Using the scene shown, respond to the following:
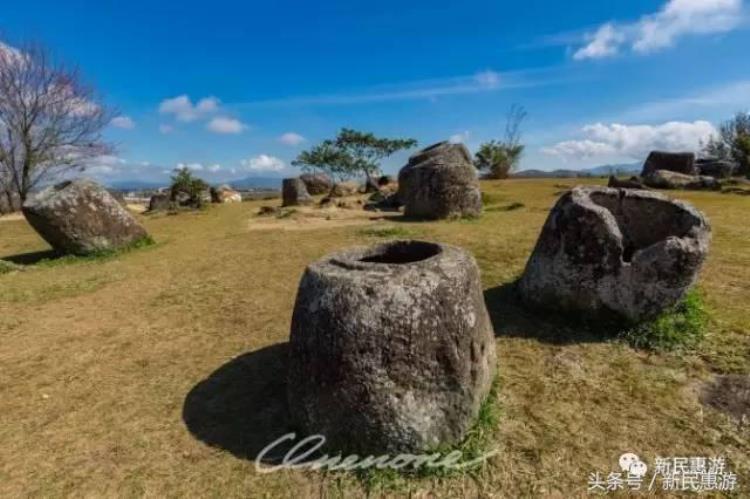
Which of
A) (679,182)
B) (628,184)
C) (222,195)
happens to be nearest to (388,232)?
(628,184)

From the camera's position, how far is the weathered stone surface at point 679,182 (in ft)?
77.8

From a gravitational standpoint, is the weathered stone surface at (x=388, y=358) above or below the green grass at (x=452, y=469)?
above

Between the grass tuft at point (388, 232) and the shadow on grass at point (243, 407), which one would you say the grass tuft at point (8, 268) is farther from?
A: the shadow on grass at point (243, 407)

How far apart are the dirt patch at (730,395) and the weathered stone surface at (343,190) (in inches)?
954

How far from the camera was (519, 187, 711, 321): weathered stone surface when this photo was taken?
555cm

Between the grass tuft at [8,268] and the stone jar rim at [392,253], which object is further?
the grass tuft at [8,268]

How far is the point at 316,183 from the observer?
1280 inches

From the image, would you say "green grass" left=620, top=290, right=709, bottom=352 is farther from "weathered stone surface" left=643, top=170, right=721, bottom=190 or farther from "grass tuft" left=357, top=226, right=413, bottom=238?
"weathered stone surface" left=643, top=170, right=721, bottom=190

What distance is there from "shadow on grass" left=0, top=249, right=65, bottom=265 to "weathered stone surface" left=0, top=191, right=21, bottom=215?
752 inches

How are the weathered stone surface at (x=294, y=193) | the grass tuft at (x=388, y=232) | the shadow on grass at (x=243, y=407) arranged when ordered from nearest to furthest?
the shadow on grass at (x=243, y=407), the grass tuft at (x=388, y=232), the weathered stone surface at (x=294, y=193)

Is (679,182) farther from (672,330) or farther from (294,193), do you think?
(672,330)

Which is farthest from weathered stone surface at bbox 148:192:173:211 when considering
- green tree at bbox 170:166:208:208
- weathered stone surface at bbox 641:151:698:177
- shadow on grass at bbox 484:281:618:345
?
weathered stone surface at bbox 641:151:698:177

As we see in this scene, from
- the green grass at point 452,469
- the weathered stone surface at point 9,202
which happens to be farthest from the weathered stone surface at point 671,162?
the weathered stone surface at point 9,202

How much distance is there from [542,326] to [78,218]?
10.8 meters
